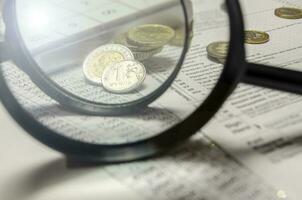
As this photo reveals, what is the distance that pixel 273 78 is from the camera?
626 millimetres

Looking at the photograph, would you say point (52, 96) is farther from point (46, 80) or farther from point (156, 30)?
point (156, 30)

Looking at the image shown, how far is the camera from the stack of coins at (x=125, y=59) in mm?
766

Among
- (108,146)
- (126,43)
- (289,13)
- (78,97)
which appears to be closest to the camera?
(108,146)

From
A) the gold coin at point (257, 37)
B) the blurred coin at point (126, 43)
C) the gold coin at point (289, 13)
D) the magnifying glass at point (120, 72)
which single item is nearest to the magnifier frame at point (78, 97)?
the magnifying glass at point (120, 72)

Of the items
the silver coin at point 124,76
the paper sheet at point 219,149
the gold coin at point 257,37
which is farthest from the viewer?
the gold coin at point 257,37

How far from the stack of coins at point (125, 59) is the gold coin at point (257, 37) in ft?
0.50

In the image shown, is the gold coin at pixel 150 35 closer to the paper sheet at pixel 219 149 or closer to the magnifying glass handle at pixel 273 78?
the paper sheet at pixel 219 149

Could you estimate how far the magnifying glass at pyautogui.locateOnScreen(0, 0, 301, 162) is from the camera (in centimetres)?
61

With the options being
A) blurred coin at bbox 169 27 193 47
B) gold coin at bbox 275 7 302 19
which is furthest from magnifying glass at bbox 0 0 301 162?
gold coin at bbox 275 7 302 19

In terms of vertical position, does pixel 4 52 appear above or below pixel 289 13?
above

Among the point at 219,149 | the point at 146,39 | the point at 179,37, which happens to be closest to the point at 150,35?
the point at 146,39

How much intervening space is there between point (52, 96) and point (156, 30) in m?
0.22

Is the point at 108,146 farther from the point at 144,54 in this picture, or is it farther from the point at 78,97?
the point at 144,54

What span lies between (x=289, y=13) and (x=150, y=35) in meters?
0.31
